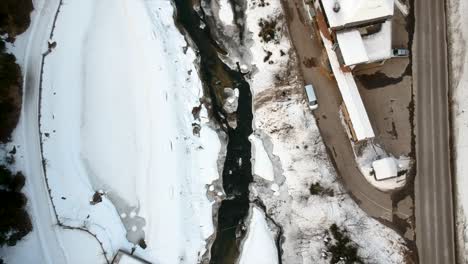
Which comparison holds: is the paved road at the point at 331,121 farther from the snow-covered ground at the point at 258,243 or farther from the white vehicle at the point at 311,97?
the snow-covered ground at the point at 258,243

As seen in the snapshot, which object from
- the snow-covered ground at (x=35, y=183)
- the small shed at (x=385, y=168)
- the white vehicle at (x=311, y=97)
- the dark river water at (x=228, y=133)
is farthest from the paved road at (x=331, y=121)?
the snow-covered ground at (x=35, y=183)

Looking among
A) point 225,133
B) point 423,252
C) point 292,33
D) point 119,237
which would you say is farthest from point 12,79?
point 423,252

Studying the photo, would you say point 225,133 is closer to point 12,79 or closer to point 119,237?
point 119,237

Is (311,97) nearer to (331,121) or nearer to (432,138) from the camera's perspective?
(331,121)

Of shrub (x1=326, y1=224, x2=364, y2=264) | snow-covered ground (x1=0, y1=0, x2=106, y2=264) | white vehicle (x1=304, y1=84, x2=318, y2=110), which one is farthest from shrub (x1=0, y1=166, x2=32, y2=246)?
white vehicle (x1=304, y1=84, x2=318, y2=110)

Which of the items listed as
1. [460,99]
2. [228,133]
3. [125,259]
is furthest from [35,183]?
[460,99]

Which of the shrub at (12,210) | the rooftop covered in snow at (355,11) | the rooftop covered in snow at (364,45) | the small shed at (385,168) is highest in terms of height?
the rooftop covered in snow at (355,11)
